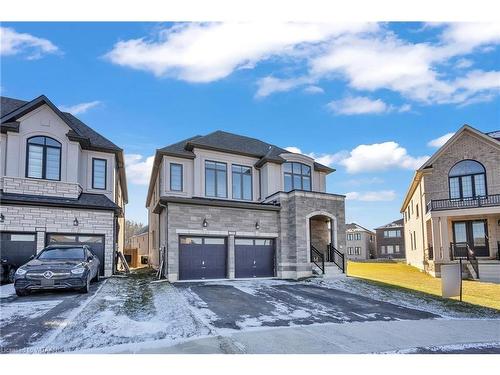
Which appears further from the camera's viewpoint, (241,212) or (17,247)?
(241,212)

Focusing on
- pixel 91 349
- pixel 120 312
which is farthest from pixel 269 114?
pixel 91 349

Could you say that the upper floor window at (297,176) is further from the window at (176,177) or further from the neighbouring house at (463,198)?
the neighbouring house at (463,198)

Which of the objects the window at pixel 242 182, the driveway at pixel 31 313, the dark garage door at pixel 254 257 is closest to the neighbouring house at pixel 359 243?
the window at pixel 242 182

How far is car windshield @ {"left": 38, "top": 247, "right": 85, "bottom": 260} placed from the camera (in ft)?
37.5

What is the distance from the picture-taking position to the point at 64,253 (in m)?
11.7

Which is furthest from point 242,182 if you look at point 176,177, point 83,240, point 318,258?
point 83,240

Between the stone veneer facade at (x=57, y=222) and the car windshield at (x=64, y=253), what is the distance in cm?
375

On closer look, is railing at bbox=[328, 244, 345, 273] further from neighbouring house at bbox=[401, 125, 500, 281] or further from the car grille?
the car grille

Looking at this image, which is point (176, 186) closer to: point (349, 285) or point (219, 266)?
point (219, 266)

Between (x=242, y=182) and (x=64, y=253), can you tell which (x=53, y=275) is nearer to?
(x=64, y=253)

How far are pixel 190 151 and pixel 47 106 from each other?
7286 millimetres

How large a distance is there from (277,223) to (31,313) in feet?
39.9

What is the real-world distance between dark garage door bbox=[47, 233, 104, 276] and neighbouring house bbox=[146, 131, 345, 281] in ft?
9.20

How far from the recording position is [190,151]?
20.5 meters
